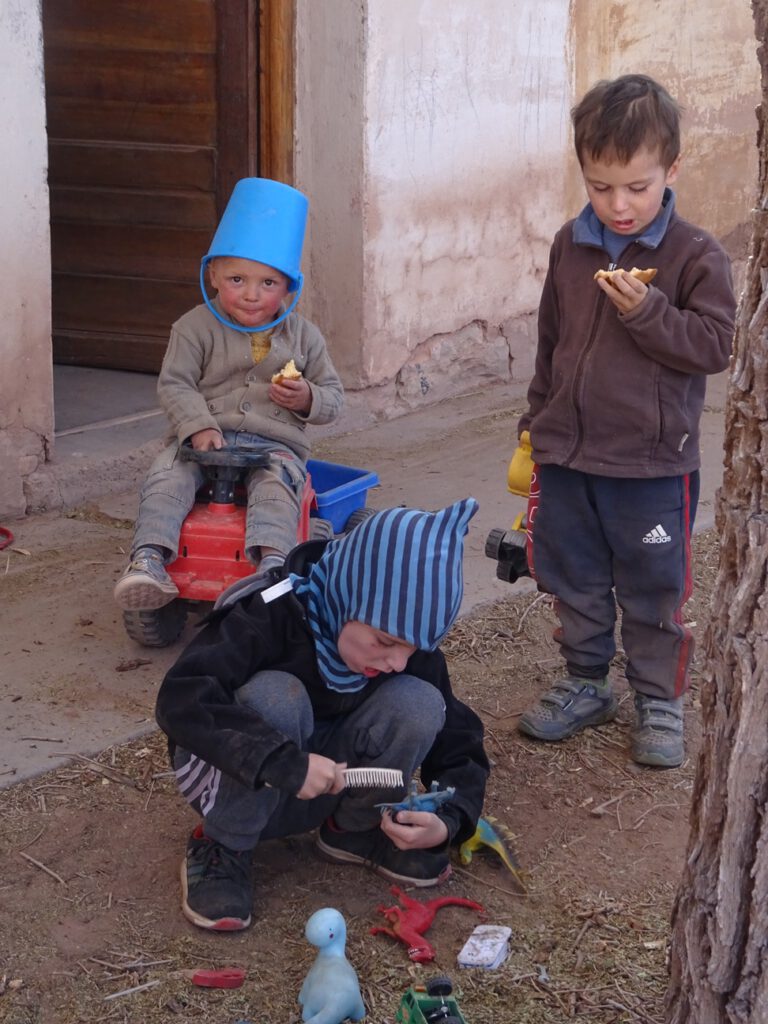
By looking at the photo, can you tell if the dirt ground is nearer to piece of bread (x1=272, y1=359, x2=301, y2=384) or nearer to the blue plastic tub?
the blue plastic tub

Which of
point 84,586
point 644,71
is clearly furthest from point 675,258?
point 644,71

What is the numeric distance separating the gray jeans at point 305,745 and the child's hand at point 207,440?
1307mm

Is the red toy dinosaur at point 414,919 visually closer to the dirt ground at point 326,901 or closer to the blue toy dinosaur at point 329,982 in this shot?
the dirt ground at point 326,901

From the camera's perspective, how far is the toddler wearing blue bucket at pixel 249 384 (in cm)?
375

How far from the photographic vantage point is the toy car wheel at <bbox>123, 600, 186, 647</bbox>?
12.7 ft

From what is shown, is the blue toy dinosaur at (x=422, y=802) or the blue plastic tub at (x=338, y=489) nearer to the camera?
the blue toy dinosaur at (x=422, y=802)

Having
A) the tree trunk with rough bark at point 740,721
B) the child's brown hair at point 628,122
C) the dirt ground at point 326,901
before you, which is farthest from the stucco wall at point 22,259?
the tree trunk with rough bark at point 740,721

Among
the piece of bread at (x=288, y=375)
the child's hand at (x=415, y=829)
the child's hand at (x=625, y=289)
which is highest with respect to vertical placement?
the child's hand at (x=625, y=289)

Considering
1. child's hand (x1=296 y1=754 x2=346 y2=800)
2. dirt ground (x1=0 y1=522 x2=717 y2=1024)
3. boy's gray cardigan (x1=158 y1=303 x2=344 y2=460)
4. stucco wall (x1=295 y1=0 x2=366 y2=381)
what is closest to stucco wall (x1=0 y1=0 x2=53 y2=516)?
boy's gray cardigan (x1=158 y1=303 x2=344 y2=460)

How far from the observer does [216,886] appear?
8.89ft

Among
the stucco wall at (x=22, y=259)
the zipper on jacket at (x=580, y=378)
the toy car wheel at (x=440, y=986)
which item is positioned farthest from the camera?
the stucco wall at (x=22, y=259)

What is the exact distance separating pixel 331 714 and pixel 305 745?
9cm

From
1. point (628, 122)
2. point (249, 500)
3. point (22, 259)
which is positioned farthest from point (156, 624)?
point (628, 122)

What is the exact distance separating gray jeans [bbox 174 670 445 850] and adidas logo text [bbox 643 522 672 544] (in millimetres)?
Result: 837
